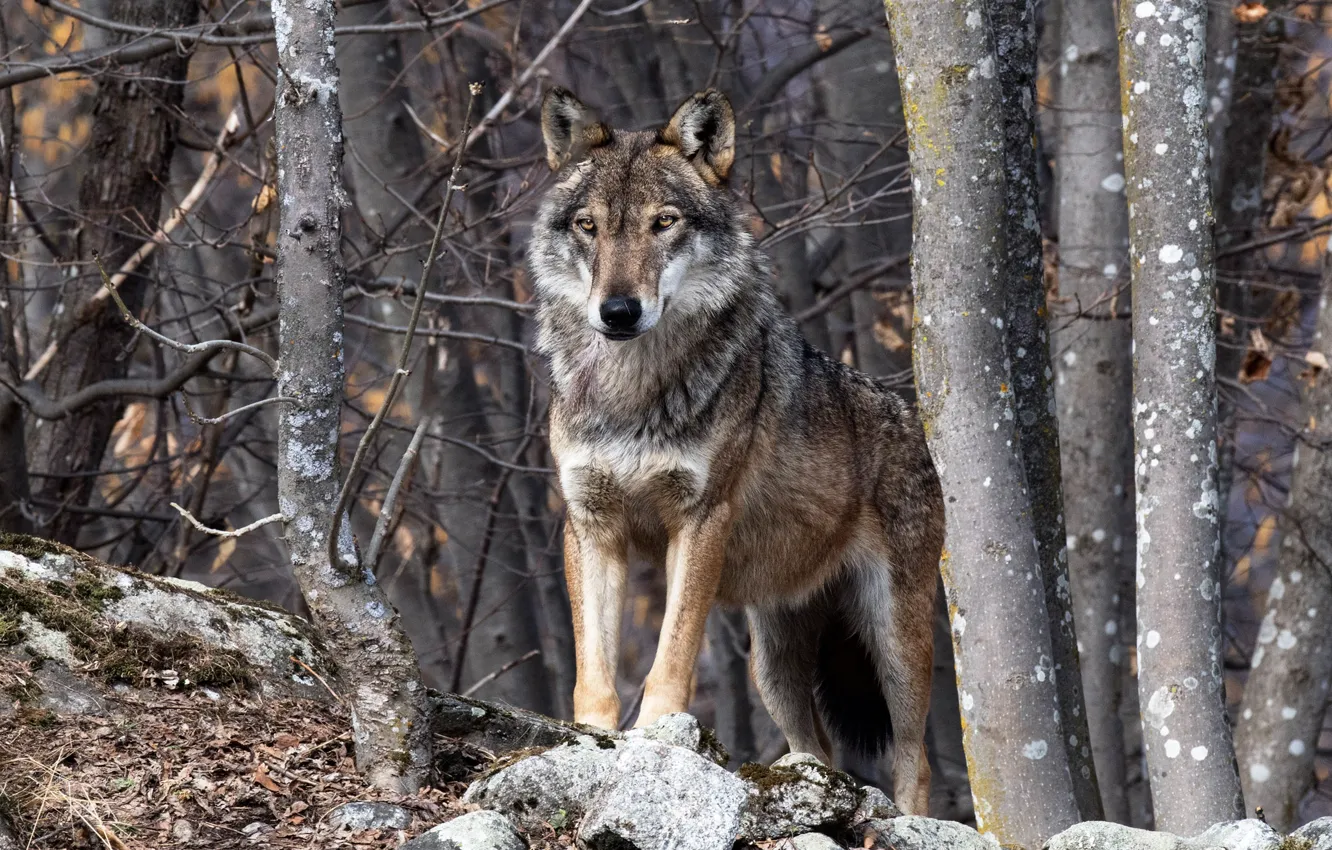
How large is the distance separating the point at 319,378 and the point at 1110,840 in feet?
8.28

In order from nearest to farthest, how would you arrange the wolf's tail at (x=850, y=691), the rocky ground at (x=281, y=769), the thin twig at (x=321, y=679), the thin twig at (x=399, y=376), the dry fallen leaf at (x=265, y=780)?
the thin twig at (x=399, y=376) → the rocky ground at (x=281, y=769) → the dry fallen leaf at (x=265, y=780) → the thin twig at (x=321, y=679) → the wolf's tail at (x=850, y=691)

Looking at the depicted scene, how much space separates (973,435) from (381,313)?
720cm

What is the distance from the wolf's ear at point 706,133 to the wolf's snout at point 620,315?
88 cm

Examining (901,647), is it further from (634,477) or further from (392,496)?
(392,496)

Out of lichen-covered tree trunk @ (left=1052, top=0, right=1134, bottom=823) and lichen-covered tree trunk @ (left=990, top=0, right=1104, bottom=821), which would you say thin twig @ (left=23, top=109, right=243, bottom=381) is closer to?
lichen-covered tree trunk @ (left=990, top=0, right=1104, bottom=821)

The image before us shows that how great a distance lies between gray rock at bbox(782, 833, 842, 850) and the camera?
3.49 m

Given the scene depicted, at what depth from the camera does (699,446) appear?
510 cm

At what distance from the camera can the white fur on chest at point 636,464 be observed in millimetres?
5043

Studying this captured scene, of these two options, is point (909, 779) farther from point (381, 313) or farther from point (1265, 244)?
point (381, 313)

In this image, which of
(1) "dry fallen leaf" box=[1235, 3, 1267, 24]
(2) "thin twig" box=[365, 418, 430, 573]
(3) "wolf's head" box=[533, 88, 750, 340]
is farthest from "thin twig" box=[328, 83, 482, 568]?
(1) "dry fallen leaf" box=[1235, 3, 1267, 24]

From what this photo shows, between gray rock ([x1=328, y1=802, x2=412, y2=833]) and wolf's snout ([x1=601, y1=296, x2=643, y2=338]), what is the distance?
184cm

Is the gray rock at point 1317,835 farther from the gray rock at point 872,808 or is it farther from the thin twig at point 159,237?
the thin twig at point 159,237

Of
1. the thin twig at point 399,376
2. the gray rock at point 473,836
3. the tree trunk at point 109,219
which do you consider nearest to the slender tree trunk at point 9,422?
the tree trunk at point 109,219

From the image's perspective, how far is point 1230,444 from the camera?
10.8 meters
